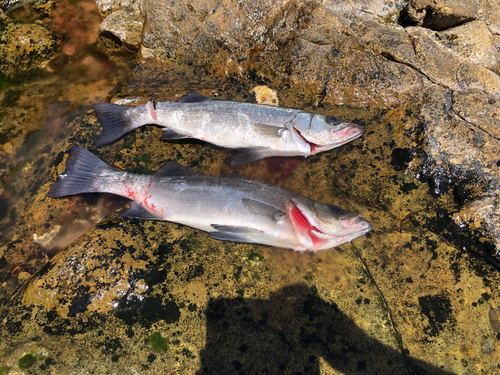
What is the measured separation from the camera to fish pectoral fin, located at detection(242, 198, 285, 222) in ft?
11.5

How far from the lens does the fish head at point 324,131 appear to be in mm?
4262

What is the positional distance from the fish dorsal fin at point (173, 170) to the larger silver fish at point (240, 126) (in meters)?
0.63

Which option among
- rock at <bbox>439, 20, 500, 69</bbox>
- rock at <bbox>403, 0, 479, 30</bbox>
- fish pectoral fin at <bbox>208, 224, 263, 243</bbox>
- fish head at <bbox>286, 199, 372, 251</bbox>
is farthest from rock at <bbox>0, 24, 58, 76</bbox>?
rock at <bbox>439, 20, 500, 69</bbox>

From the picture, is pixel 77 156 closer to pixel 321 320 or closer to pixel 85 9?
pixel 321 320

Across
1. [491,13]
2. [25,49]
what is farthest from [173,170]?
[491,13]

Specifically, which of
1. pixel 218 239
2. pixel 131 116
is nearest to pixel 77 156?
pixel 131 116

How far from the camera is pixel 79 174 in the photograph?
396 cm

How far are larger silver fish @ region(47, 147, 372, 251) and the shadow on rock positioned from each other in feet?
2.30

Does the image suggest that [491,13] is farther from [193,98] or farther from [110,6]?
[110,6]

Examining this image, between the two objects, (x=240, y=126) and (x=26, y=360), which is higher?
(x=240, y=126)

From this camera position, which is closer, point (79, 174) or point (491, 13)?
point (79, 174)

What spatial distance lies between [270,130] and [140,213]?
7.32 ft

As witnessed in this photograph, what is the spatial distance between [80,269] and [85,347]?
827mm

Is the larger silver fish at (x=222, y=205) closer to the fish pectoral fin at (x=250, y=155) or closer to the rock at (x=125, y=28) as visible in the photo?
the fish pectoral fin at (x=250, y=155)
